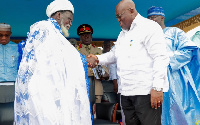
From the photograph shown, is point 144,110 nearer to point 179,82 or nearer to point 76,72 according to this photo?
point 76,72

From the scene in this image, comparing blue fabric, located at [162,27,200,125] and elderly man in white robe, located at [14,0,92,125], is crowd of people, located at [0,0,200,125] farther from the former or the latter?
blue fabric, located at [162,27,200,125]

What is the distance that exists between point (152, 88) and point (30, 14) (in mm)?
4200

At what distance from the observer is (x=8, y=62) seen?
11.8 ft

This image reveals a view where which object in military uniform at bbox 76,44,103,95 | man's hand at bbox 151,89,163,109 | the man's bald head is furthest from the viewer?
military uniform at bbox 76,44,103,95

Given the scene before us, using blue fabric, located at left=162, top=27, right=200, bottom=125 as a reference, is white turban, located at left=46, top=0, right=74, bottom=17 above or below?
above

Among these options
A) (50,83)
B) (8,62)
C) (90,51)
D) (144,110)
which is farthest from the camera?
(90,51)

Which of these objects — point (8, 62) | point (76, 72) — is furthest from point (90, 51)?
point (76, 72)

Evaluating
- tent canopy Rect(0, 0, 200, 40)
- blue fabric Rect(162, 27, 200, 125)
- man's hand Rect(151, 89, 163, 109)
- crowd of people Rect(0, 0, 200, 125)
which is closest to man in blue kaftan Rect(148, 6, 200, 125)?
blue fabric Rect(162, 27, 200, 125)

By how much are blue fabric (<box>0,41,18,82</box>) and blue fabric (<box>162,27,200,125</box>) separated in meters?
2.28

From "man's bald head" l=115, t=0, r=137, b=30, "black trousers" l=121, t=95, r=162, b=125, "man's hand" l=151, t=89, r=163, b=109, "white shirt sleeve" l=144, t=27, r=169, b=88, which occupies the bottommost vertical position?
"black trousers" l=121, t=95, r=162, b=125

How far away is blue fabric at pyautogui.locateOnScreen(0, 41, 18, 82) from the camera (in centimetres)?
358

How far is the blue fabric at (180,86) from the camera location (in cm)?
283

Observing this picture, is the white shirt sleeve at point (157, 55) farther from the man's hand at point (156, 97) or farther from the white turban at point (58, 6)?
the white turban at point (58, 6)

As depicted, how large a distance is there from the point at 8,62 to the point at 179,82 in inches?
98.0
